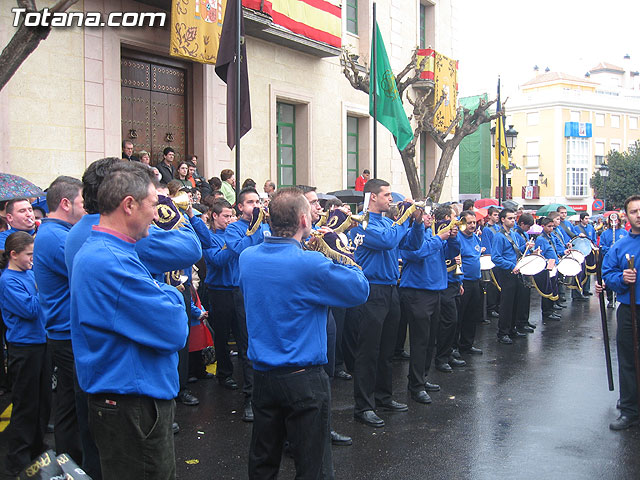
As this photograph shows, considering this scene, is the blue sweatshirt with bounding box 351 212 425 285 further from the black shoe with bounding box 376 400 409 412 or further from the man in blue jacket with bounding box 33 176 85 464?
the man in blue jacket with bounding box 33 176 85 464

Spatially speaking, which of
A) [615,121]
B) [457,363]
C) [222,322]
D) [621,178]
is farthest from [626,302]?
[615,121]

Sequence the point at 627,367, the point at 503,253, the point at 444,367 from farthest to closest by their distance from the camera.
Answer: the point at 503,253 < the point at 444,367 < the point at 627,367

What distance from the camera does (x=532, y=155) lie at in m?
58.4

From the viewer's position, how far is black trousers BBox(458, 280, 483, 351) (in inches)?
355

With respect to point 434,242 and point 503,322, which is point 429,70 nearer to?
point 503,322

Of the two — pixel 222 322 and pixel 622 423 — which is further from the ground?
pixel 222 322

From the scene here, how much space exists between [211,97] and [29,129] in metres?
4.42

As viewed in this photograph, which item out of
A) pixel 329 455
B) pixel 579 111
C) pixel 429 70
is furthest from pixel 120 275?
pixel 579 111

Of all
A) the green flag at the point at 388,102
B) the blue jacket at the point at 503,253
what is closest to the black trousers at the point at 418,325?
the blue jacket at the point at 503,253

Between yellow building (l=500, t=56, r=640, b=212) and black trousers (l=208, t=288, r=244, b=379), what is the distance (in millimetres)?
54006

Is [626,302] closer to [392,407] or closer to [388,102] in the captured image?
[392,407]

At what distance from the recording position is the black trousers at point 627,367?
5949 mm

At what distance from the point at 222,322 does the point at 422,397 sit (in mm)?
2363

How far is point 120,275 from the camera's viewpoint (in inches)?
104
